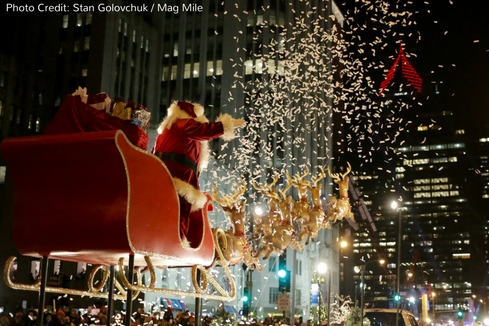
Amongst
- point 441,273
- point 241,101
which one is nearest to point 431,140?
point 441,273

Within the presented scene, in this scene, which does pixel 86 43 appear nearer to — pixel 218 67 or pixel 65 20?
pixel 65 20

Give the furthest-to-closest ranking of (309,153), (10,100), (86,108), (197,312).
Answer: (309,153) → (10,100) → (197,312) → (86,108)

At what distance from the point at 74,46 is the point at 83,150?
5028 centimetres

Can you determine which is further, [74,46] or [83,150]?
[74,46]

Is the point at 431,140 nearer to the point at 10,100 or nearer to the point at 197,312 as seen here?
the point at 10,100

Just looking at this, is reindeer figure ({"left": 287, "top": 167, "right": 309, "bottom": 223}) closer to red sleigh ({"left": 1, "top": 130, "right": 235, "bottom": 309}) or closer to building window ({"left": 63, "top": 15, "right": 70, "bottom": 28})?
red sleigh ({"left": 1, "top": 130, "right": 235, "bottom": 309})

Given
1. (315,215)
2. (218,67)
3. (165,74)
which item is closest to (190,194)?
(315,215)

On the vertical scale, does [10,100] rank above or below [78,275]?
above

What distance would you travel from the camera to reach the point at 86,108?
4.80 meters

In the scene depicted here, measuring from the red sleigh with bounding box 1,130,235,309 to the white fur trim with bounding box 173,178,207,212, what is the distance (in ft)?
1.66

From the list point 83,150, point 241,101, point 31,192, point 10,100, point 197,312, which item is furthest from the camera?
point 241,101

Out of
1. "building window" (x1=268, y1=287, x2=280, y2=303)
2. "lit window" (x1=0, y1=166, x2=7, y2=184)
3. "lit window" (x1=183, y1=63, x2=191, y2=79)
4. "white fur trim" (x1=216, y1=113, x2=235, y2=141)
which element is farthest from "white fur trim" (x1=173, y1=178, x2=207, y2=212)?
"lit window" (x1=183, y1=63, x2=191, y2=79)

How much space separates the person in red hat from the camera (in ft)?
17.8

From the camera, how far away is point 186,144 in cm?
558
